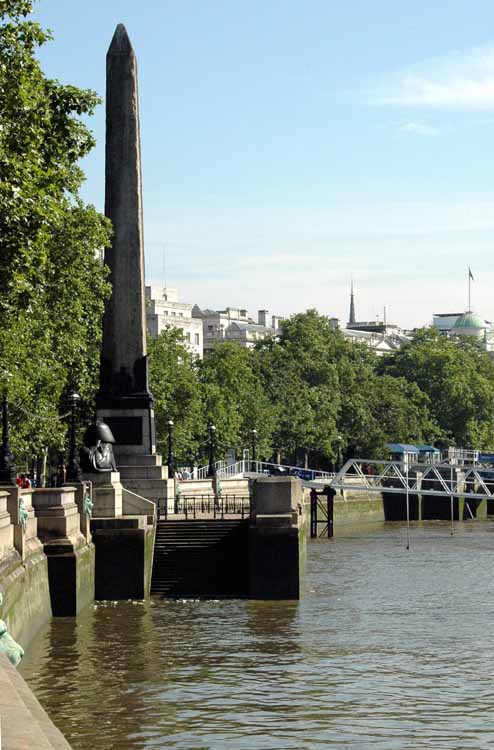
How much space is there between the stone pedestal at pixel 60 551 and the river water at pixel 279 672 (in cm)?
72

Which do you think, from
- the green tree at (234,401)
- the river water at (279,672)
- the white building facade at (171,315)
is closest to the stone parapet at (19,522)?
the river water at (279,672)

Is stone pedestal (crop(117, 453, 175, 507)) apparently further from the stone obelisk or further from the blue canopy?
the blue canopy

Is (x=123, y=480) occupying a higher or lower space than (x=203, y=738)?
higher

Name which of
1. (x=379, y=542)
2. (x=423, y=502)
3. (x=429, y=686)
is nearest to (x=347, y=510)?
(x=423, y=502)

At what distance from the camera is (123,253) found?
4575 cm

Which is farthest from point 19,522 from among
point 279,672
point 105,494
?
point 105,494

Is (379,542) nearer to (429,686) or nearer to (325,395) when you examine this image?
(429,686)

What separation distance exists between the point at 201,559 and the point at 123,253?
9478mm

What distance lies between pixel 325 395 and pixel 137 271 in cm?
8058

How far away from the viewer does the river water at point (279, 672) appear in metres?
21.9

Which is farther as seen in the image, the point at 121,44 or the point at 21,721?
the point at 121,44

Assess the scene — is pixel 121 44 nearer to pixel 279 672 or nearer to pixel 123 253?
pixel 123 253

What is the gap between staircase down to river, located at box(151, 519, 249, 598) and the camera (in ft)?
135

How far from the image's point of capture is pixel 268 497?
135 ft
